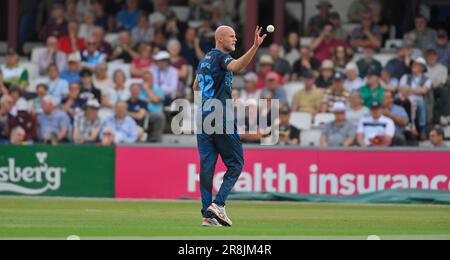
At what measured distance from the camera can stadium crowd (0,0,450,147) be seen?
22.6 meters

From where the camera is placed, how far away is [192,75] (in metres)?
25.3

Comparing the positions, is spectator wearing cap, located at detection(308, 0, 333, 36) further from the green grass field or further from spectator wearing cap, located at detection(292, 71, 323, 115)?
the green grass field

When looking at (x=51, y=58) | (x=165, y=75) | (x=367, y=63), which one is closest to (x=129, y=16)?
(x=51, y=58)

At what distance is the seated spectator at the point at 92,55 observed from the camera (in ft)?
83.0

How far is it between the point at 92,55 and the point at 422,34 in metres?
6.95

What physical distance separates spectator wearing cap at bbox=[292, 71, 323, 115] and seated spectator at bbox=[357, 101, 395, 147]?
1.60 m

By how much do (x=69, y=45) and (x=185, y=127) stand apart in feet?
14.4

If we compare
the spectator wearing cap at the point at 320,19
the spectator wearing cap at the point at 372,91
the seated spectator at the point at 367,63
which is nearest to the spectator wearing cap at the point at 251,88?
the spectator wearing cap at the point at 372,91

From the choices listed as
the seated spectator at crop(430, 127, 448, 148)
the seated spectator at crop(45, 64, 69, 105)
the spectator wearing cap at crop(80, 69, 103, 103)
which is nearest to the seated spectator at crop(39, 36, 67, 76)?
the seated spectator at crop(45, 64, 69, 105)

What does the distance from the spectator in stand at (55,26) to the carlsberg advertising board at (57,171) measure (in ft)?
19.3

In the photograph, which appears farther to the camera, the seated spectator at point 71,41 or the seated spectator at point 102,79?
the seated spectator at point 71,41

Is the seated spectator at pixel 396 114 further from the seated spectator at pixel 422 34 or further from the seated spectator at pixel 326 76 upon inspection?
the seated spectator at pixel 422 34

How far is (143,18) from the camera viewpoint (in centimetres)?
2631
